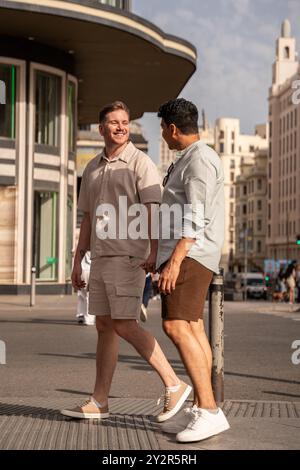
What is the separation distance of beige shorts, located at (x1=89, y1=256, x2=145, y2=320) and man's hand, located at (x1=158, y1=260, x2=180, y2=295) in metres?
0.70

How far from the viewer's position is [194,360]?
18.6ft

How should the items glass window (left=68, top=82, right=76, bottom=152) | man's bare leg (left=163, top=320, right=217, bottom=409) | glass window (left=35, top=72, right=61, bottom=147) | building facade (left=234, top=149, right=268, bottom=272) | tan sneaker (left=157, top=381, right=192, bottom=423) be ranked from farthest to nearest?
1. building facade (left=234, top=149, right=268, bottom=272)
2. glass window (left=68, top=82, right=76, bottom=152)
3. glass window (left=35, top=72, right=61, bottom=147)
4. tan sneaker (left=157, top=381, right=192, bottom=423)
5. man's bare leg (left=163, top=320, right=217, bottom=409)

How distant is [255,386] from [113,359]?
305 centimetres

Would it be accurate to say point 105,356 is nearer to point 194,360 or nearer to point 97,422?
point 97,422

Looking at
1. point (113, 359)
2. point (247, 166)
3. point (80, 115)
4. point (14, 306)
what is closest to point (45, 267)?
point (14, 306)

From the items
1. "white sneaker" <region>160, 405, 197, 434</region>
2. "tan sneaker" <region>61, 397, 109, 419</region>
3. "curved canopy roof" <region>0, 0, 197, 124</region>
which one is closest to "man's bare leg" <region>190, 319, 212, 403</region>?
"white sneaker" <region>160, 405, 197, 434</region>

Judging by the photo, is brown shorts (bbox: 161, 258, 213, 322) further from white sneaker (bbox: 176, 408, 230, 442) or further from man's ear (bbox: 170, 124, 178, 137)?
man's ear (bbox: 170, 124, 178, 137)

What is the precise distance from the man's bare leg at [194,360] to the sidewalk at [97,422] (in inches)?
9.8

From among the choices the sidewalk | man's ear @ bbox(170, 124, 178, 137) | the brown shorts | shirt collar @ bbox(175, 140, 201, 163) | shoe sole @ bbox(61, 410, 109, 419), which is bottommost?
the sidewalk

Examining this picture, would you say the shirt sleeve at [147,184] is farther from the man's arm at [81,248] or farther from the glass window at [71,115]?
the glass window at [71,115]

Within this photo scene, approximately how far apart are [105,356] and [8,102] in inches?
1025

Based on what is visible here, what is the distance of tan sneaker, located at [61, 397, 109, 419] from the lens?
620cm
